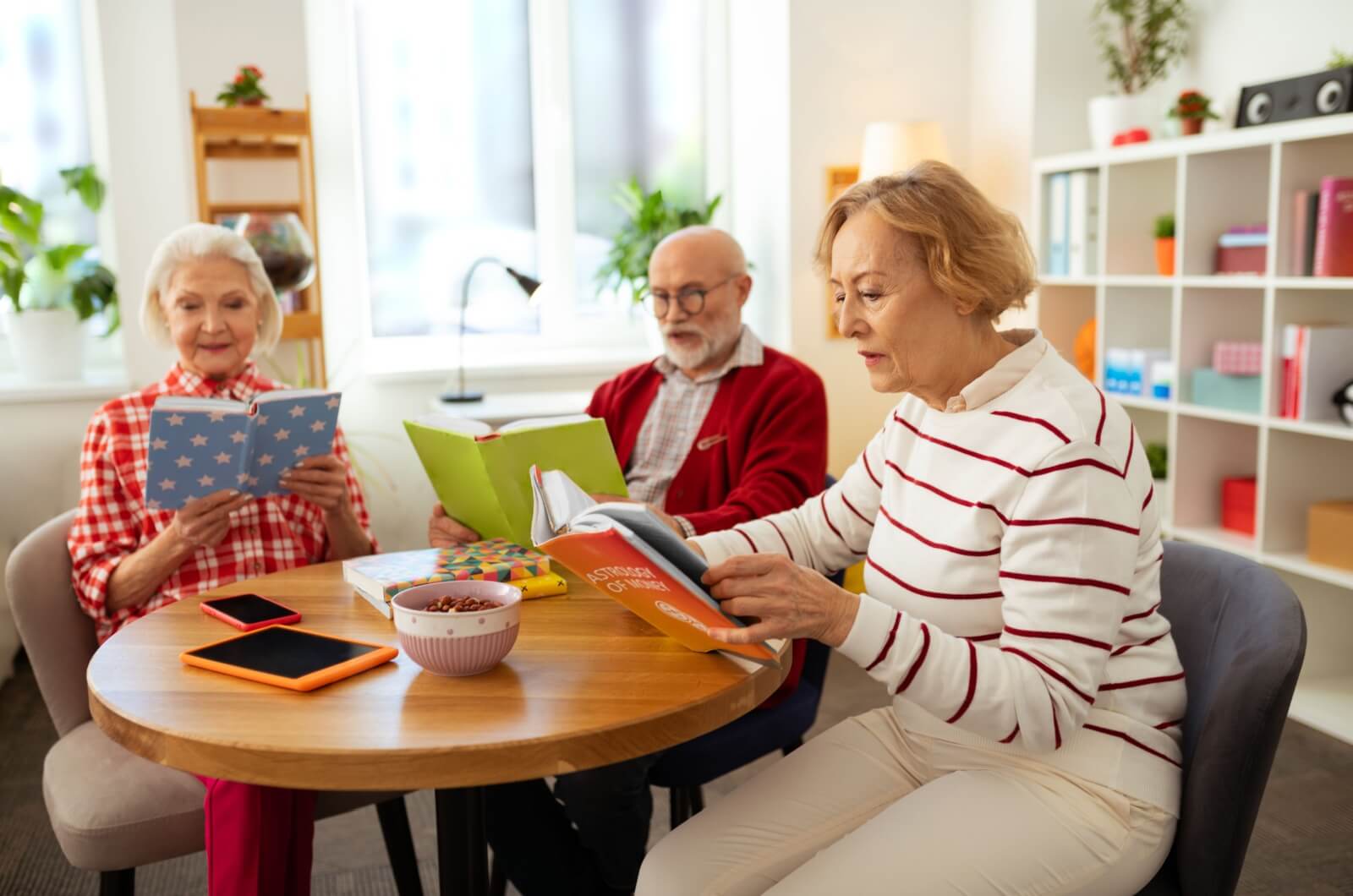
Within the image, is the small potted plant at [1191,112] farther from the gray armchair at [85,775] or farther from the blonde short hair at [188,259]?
the gray armchair at [85,775]

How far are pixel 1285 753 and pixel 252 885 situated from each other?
7.74 ft

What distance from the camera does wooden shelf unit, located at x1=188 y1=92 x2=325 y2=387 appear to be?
3.38 meters

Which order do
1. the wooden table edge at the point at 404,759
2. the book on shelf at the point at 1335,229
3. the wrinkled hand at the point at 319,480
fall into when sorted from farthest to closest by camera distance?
the book on shelf at the point at 1335,229, the wrinkled hand at the point at 319,480, the wooden table edge at the point at 404,759

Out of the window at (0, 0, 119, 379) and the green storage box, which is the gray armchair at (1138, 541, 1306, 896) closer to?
the green storage box

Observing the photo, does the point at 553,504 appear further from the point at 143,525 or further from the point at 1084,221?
the point at 1084,221

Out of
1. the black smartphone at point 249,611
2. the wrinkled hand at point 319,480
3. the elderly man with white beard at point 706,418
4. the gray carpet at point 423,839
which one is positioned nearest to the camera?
the black smartphone at point 249,611

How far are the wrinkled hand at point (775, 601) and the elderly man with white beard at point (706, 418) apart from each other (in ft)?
1.91

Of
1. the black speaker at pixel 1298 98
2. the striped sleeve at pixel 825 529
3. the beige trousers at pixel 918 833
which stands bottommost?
the beige trousers at pixel 918 833

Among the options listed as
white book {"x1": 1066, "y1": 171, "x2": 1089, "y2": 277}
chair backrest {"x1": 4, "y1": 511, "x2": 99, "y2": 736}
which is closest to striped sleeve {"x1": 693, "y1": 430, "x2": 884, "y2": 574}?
chair backrest {"x1": 4, "y1": 511, "x2": 99, "y2": 736}

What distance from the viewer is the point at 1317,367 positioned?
285cm

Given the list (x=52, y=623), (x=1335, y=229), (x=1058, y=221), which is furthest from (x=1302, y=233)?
(x=52, y=623)

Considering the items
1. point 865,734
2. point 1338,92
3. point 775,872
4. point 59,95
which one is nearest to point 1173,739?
point 865,734

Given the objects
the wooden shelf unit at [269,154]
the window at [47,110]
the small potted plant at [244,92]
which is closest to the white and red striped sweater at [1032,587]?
the wooden shelf unit at [269,154]

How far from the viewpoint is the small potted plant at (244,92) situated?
339 centimetres
